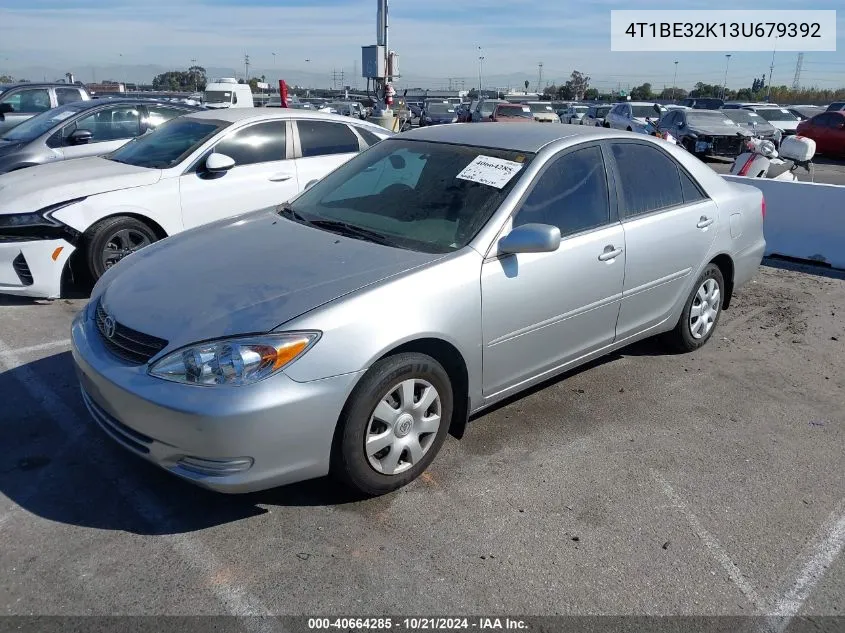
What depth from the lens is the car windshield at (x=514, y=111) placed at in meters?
24.1

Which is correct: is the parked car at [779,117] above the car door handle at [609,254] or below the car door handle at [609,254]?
below

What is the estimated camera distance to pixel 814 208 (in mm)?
7887

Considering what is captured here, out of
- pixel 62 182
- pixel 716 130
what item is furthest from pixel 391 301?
pixel 716 130

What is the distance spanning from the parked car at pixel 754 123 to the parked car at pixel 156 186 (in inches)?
705

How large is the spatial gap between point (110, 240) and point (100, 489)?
10.5 ft

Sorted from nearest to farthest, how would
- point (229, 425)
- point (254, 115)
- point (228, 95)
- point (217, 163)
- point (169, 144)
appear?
point (229, 425), point (217, 163), point (169, 144), point (254, 115), point (228, 95)

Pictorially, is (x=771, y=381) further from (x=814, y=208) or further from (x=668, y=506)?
(x=814, y=208)

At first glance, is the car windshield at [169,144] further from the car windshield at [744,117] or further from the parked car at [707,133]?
the car windshield at [744,117]

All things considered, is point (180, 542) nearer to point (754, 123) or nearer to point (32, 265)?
point (32, 265)

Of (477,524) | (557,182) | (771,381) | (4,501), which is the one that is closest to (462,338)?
(477,524)

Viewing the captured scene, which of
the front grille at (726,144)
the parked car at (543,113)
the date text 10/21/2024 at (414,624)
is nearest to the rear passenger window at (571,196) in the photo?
the date text 10/21/2024 at (414,624)

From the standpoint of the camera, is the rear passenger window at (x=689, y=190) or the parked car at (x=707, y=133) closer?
the rear passenger window at (x=689, y=190)

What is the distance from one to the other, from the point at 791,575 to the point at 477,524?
1279 millimetres

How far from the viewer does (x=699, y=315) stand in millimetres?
5113
